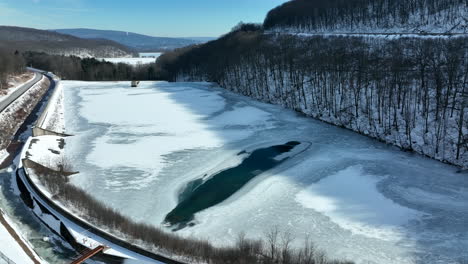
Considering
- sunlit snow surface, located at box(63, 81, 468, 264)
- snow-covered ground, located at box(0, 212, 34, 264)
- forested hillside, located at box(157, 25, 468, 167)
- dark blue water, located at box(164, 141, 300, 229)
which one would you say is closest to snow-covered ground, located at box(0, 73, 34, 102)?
sunlit snow surface, located at box(63, 81, 468, 264)

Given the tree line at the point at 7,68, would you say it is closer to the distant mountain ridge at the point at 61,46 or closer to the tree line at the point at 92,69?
the tree line at the point at 92,69

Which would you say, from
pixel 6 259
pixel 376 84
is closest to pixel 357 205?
pixel 6 259

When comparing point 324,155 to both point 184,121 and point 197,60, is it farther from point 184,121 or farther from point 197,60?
point 197,60

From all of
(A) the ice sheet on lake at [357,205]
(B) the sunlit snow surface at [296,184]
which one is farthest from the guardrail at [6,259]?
(A) the ice sheet on lake at [357,205]

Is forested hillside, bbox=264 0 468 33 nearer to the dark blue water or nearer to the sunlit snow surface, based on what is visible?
the sunlit snow surface

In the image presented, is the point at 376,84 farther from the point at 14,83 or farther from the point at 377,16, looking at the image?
the point at 14,83

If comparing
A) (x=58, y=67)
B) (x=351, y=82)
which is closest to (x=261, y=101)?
(x=351, y=82)

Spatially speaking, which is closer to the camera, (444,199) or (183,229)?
(183,229)
